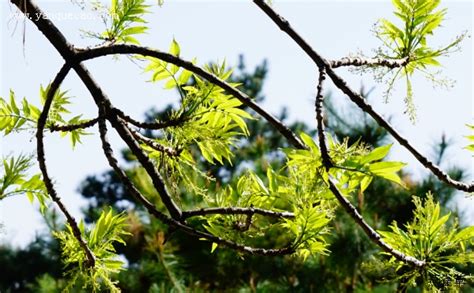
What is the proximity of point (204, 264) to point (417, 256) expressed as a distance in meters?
2.77

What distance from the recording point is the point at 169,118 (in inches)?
26.1

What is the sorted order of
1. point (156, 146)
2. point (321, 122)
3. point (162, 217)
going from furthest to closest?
1. point (156, 146)
2. point (162, 217)
3. point (321, 122)

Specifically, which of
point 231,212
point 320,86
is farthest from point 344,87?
point 231,212

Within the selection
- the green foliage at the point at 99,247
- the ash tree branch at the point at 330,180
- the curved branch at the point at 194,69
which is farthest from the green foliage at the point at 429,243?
the green foliage at the point at 99,247

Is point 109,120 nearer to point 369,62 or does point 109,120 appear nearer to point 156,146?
point 156,146

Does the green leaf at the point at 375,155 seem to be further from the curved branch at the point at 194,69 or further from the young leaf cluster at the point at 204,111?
the young leaf cluster at the point at 204,111

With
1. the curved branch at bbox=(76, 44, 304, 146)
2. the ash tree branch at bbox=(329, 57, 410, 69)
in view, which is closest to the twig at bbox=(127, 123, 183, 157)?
the curved branch at bbox=(76, 44, 304, 146)

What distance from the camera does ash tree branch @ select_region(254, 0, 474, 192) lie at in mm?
483

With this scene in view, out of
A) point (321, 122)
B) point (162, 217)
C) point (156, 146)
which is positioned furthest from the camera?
point (156, 146)

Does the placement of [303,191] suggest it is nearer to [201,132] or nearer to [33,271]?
[201,132]

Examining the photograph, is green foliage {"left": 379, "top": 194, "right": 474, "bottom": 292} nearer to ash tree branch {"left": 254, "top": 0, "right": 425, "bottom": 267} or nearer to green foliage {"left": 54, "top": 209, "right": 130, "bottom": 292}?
ash tree branch {"left": 254, "top": 0, "right": 425, "bottom": 267}

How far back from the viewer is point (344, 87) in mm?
493

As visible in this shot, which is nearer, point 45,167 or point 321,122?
point 321,122

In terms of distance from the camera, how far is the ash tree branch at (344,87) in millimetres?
483
